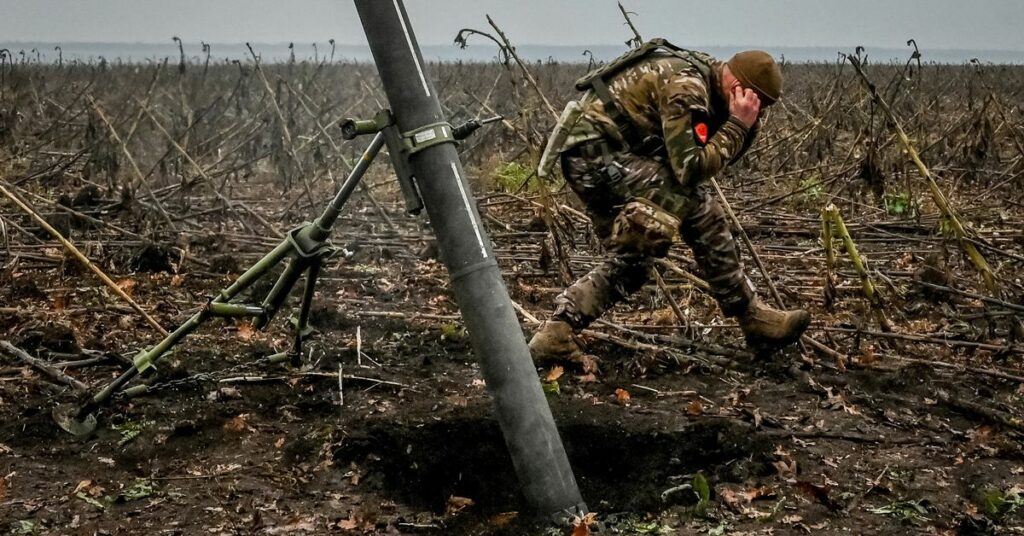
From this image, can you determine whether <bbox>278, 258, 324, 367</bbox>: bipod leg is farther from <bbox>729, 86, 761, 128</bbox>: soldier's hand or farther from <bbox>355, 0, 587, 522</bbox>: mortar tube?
<bbox>729, 86, 761, 128</bbox>: soldier's hand

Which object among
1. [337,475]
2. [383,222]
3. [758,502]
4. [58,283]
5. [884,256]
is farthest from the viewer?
[383,222]

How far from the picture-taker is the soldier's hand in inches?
183

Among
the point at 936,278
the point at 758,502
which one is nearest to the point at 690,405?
the point at 758,502

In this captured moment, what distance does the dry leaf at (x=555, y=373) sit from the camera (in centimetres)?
490

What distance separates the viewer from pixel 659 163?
15.9 ft

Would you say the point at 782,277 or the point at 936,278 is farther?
the point at 782,277

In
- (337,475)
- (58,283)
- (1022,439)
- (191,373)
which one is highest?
(58,283)

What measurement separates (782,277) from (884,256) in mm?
1374

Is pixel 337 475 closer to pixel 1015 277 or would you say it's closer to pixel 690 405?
pixel 690 405

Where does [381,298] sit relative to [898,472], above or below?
above

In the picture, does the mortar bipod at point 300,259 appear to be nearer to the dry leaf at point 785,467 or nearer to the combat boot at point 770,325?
the dry leaf at point 785,467

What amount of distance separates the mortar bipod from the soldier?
1285 mm

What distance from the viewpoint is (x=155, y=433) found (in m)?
4.07

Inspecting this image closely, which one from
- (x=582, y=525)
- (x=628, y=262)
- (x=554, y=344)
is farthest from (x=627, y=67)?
(x=582, y=525)
